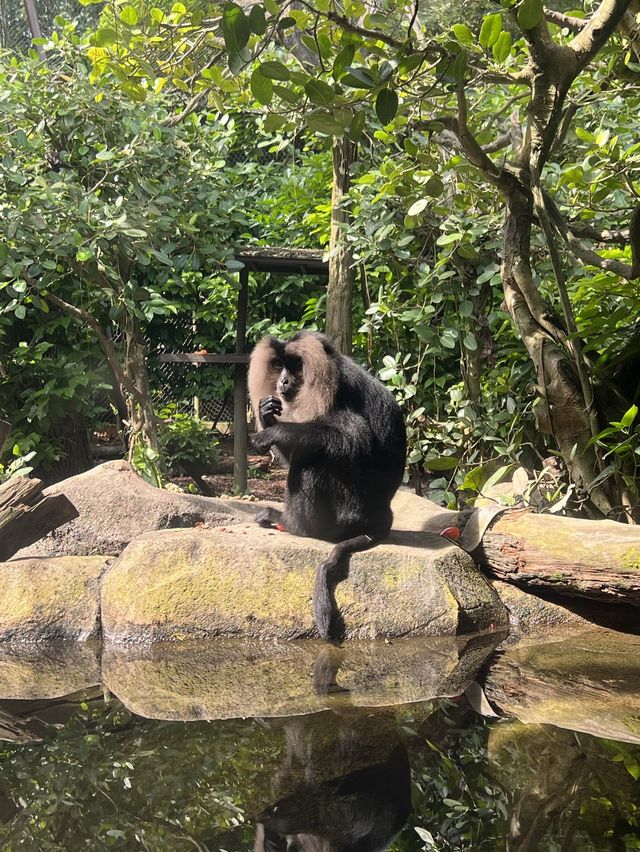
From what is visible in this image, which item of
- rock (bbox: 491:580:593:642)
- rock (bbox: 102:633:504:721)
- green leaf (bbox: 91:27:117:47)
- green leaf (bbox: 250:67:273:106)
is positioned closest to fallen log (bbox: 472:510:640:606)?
rock (bbox: 491:580:593:642)

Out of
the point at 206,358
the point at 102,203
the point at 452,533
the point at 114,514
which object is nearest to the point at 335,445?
the point at 452,533

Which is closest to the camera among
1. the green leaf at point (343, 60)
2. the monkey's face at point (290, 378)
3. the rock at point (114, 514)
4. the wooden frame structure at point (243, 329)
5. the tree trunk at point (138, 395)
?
the green leaf at point (343, 60)

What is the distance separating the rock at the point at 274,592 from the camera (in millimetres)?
3885

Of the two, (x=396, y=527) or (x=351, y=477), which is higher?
(x=351, y=477)

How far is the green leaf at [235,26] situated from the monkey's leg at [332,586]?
8.61 ft

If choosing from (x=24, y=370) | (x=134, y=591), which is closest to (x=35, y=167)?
(x=24, y=370)

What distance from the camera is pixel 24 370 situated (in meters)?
7.11

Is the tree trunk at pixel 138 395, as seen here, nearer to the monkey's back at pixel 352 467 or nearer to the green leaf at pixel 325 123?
the monkey's back at pixel 352 467

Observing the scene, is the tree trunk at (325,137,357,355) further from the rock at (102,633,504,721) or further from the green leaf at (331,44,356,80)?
the green leaf at (331,44,356,80)

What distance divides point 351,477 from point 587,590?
1.32m

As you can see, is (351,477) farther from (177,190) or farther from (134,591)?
(177,190)

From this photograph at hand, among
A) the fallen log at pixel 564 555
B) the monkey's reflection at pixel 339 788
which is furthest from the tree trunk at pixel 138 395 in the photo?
the monkey's reflection at pixel 339 788

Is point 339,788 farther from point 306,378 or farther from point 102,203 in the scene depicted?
point 102,203

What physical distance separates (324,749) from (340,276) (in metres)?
4.72
